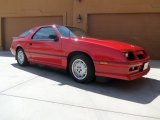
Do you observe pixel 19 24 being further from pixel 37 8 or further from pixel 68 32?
pixel 68 32

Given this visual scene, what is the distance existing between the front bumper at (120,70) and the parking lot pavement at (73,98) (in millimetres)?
369

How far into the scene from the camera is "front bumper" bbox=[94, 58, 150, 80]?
4.83m

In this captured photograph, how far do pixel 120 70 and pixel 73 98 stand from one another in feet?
3.86

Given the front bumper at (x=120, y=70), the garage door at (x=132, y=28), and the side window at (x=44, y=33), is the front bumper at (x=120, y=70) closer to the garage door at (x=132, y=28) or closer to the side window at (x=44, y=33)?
the side window at (x=44, y=33)

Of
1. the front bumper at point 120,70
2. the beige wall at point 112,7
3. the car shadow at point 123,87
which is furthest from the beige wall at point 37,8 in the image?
the front bumper at point 120,70

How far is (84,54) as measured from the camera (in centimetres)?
548

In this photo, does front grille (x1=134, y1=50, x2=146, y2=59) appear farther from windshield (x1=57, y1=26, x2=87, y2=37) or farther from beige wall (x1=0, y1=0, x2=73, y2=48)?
beige wall (x1=0, y1=0, x2=73, y2=48)

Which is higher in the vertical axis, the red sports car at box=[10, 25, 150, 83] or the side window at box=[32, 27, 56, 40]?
the side window at box=[32, 27, 56, 40]

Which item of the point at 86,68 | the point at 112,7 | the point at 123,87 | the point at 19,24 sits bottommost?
the point at 123,87

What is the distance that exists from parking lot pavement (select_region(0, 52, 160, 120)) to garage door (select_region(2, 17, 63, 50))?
21.2 ft

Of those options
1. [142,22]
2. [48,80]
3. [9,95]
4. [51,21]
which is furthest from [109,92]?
[51,21]

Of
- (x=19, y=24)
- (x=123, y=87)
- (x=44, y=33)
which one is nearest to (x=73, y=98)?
(x=123, y=87)

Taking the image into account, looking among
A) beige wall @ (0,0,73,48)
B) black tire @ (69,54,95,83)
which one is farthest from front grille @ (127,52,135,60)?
beige wall @ (0,0,73,48)

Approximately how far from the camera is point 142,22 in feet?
34.1
